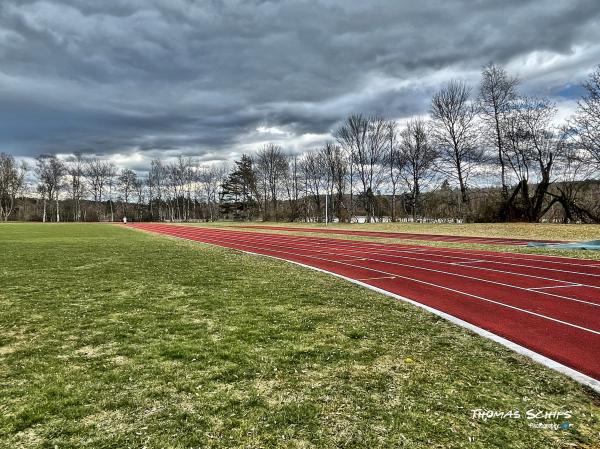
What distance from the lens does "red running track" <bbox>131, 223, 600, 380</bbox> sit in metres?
6.44

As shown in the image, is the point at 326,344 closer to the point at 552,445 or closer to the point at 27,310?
the point at 552,445

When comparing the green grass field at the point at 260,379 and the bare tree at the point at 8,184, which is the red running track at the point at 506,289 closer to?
the green grass field at the point at 260,379

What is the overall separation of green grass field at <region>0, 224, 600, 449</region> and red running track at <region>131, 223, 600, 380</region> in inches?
41.8

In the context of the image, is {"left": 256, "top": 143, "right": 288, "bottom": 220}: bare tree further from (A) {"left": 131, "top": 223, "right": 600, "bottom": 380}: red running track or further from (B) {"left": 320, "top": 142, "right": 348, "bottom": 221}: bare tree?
(A) {"left": 131, "top": 223, "right": 600, "bottom": 380}: red running track

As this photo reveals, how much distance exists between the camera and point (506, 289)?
10.4 metres

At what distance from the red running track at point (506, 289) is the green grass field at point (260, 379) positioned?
3.48ft

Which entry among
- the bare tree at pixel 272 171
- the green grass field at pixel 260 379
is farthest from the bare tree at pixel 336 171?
the green grass field at pixel 260 379

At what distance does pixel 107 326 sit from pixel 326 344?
3.61m

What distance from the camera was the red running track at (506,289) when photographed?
6.44 m

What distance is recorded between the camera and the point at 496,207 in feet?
149

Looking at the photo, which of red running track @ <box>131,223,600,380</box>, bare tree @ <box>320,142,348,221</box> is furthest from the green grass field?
bare tree @ <box>320,142,348,221</box>

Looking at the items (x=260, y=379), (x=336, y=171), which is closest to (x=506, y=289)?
(x=260, y=379)

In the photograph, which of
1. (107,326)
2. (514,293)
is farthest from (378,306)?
(107,326)

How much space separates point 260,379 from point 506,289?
808cm
